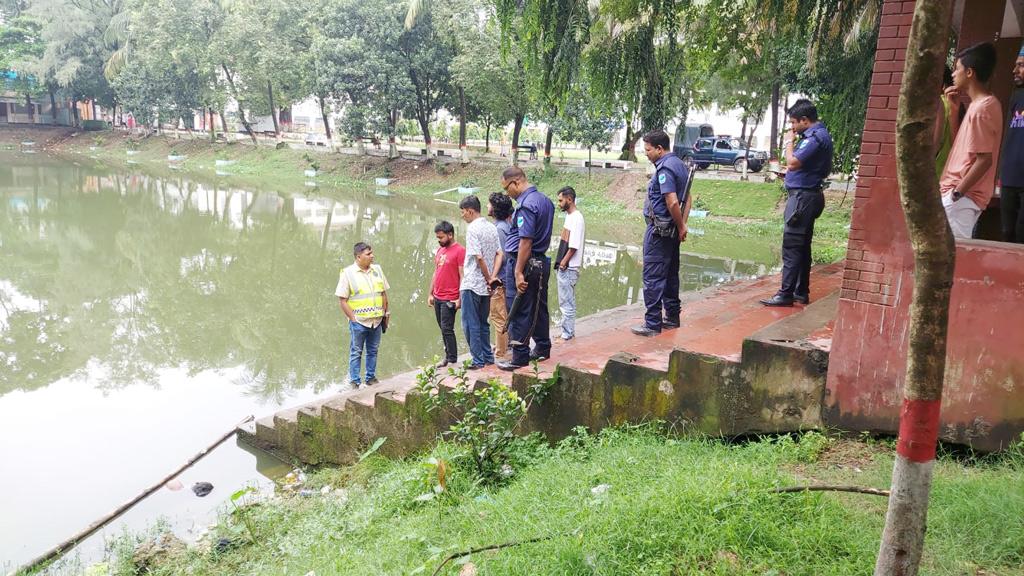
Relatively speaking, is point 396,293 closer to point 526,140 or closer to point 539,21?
point 539,21

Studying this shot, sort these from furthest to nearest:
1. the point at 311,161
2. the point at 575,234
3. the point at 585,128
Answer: the point at 311,161 → the point at 585,128 → the point at 575,234

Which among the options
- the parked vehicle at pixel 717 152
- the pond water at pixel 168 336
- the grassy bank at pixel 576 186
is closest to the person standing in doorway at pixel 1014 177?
the pond water at pixel 168 336

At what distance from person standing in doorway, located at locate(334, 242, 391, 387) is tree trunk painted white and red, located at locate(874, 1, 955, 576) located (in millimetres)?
5166

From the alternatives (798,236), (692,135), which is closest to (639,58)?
(798,236)

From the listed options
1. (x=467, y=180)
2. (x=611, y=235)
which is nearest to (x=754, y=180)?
(x=611, y=235)

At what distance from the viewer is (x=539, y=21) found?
682cm

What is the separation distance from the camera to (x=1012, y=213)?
13.2 feet

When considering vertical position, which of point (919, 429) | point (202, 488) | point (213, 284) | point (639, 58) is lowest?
point (202, 488)

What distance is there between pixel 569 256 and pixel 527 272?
1433 millimetres

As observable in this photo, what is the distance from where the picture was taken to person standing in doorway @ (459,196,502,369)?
5871 mm

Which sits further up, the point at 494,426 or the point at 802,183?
the point at 802,183

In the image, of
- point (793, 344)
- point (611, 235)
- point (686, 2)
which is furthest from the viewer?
point (611, 235)

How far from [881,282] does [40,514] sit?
19.6 ft

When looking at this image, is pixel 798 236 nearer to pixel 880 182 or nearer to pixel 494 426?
pixel 880 182
